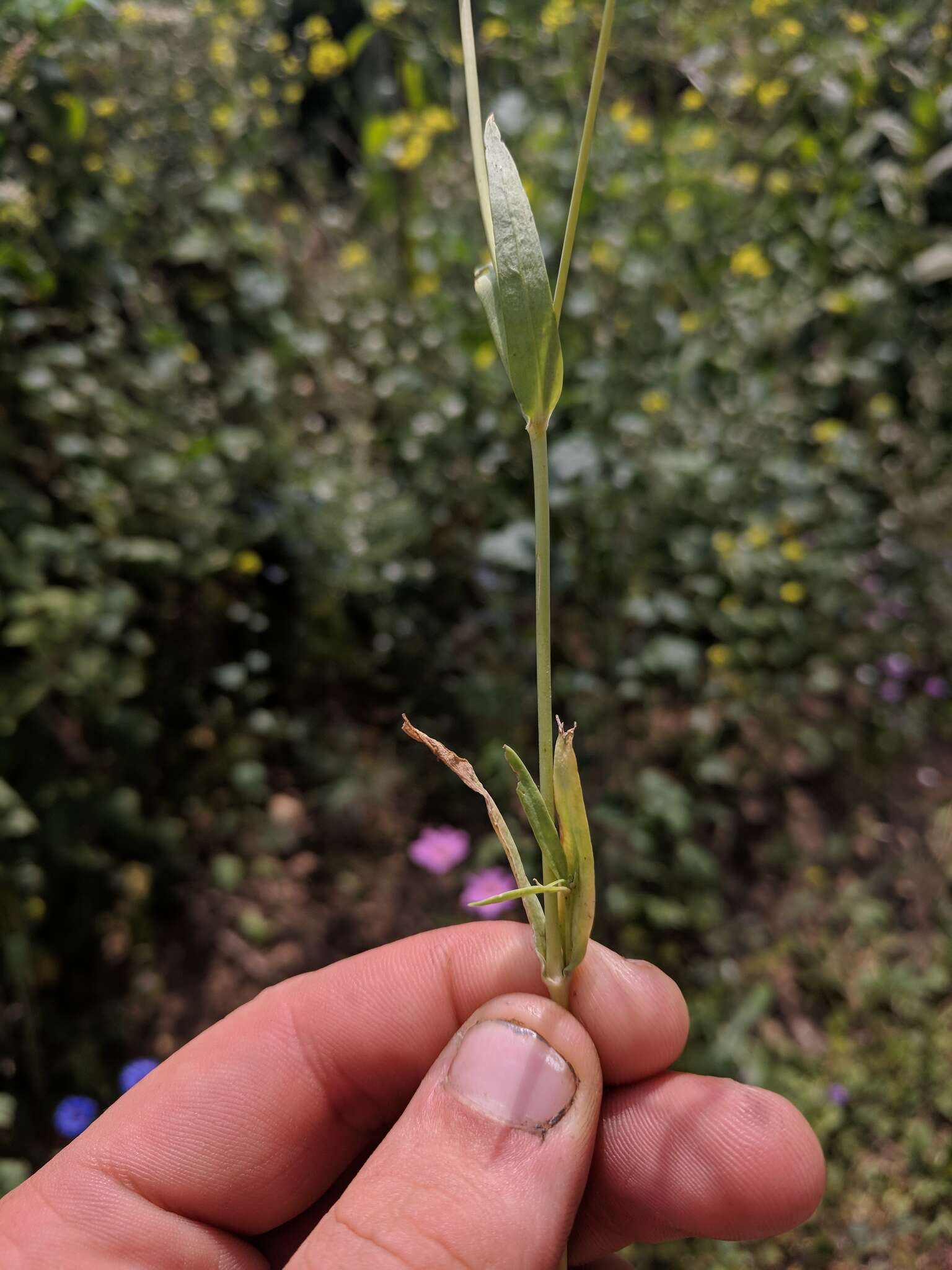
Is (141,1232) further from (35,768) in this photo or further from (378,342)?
(378,342)

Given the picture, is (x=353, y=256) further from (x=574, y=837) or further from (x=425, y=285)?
(x=574, y=837)

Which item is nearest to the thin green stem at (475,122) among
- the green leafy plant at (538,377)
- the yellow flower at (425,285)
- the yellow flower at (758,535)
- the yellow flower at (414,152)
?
the green leafy plant at (538,377)

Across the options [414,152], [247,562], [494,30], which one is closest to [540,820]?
[247,562]

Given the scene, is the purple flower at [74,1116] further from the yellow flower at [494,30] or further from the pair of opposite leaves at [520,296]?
the yellow flower at [494,30]

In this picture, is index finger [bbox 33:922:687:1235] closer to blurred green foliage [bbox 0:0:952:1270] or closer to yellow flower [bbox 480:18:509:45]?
blurred green foliage [bbox 0:0:952:1270]

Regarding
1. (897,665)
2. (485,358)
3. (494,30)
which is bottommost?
(897,665)

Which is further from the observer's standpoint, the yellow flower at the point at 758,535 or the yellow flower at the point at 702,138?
the yellow flower at the point at 702,138

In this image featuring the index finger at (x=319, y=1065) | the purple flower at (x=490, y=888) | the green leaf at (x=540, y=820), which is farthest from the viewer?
the purple flower at (x=490, y=888)

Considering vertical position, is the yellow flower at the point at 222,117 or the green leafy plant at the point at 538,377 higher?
the yellow flower at the point at 222,117
